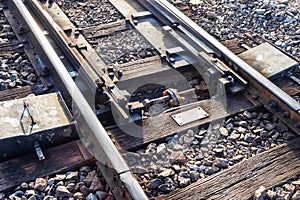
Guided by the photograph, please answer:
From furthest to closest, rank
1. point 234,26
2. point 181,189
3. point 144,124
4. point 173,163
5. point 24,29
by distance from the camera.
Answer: point 234,26 < point 24,29 < point 144,124 < point 173,163 < point 181,189

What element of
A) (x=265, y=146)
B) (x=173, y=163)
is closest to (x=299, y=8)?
(x=265, y=146)

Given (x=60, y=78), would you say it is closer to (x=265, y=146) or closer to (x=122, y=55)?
(x=122, y=55)

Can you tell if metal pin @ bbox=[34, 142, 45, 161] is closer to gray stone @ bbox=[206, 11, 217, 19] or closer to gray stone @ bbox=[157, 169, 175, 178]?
gray stone @ bbox=[157, 169, 175, 178]

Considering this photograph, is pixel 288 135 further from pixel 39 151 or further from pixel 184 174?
pixel 39 151

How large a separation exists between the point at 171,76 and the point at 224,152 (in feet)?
4.28

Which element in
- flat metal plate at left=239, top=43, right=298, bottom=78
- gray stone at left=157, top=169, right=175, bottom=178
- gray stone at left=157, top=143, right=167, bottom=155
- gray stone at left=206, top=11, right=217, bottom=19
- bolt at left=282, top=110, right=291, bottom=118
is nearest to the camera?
gray stone at left=157, top=169, right=175, bottom=178

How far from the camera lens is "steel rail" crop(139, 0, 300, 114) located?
4.07 metres

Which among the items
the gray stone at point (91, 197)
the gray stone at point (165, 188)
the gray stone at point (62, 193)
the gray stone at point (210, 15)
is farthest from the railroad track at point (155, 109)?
the gray stone at point (210, 15)

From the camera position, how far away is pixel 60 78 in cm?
426

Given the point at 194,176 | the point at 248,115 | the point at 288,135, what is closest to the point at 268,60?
the point at 248,115

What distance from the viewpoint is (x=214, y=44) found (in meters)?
4.90

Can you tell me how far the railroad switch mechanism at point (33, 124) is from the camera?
3.60 m

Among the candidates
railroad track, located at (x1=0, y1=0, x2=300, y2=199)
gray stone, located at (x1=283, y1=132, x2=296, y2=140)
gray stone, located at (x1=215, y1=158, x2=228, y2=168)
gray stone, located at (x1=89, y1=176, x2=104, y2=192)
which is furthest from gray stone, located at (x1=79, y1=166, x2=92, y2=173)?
gray stone, located at (x1=283, y1=132, x2=296, y2=140)

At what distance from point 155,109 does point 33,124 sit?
1184mm
